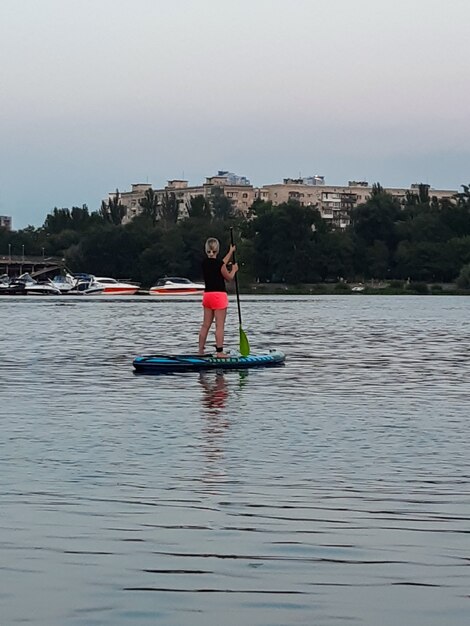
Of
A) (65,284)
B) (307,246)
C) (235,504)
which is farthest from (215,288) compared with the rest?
(307,246)

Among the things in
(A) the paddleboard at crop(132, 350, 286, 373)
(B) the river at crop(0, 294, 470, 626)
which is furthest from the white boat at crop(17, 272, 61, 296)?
(B) the river at crop(0, 294, 470, 626)

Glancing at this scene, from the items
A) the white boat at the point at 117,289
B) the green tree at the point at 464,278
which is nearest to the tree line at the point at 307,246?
the green tree at the point at 464,278

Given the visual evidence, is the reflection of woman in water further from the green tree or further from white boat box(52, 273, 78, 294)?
white boat box(52, 273, 78, 294)

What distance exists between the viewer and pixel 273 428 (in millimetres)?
13531

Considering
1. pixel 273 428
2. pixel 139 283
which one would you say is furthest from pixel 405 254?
pixel 273 428

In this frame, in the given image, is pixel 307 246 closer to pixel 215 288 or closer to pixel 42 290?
pixel 42 290

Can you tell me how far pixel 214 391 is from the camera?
18.2 metres

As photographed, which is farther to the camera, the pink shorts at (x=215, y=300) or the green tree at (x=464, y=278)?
the green tree at (x=464, y=278)

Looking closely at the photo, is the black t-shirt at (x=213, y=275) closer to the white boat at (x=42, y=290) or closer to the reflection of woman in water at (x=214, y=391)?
the reflection of woman in water at (x=214, y=391)

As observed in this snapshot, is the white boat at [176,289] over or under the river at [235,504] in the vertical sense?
under

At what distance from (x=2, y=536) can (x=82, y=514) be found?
809mm

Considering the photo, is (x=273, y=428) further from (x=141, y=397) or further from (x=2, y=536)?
(x=2, y=536)

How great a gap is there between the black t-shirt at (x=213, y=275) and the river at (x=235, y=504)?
2.47 meters

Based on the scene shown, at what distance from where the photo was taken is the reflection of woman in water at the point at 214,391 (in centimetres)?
1612
